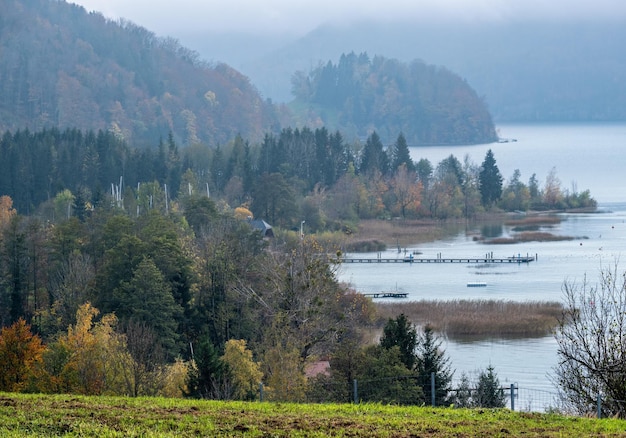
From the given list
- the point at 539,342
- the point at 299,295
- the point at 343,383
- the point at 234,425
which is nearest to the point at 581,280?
the point at 539,342

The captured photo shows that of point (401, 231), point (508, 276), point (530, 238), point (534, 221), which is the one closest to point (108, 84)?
point (401, 231)

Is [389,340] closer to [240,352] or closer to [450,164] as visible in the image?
[240,352]

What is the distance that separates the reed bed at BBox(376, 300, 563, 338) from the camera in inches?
1570

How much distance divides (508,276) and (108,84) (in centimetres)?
12082

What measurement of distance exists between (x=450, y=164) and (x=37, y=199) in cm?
3727

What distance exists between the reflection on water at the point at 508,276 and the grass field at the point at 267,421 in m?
16.3

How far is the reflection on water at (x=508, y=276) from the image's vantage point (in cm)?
3466

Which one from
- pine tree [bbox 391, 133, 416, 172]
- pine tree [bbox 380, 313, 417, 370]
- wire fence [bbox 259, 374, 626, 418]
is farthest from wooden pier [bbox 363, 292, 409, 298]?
pine tree [bbox 391, 133, 416, 172]

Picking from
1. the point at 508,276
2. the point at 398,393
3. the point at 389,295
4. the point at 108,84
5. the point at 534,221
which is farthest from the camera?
the point at 108,84

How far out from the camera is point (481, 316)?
4175 cm

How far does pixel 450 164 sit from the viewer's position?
9594 cm

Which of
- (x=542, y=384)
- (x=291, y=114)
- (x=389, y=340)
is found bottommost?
(x=542, y=384)

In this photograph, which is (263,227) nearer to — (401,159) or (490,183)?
(490,183)

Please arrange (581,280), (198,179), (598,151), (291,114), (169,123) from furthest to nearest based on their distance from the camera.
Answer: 1. (291,114)
2. (598,151)
3. (169,123)
4. (198,179)
5. (581,280)
